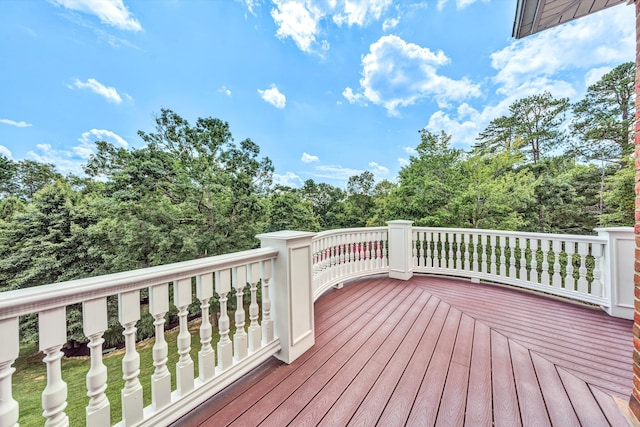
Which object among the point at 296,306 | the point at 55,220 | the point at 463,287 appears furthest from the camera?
the point at 55,220

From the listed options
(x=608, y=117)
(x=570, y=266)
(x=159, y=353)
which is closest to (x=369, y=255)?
(x=570, y=266)

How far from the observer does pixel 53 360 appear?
3.14 feet

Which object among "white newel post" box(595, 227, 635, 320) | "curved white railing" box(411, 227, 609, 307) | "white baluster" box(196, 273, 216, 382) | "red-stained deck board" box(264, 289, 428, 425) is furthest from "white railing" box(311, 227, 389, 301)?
"white newel post" box(595, 227, 635, 320)

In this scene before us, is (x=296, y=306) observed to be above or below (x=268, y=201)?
below

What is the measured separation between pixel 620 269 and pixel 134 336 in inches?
173

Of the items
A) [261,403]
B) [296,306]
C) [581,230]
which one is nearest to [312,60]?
[296,306]

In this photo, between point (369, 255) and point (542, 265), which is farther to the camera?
point (369, 255)

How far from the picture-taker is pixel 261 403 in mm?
1493

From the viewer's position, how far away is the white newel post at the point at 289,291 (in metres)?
1.90

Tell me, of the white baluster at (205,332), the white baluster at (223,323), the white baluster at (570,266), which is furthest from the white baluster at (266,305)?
the white baluster at (570,266)

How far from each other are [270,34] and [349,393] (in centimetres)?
1060

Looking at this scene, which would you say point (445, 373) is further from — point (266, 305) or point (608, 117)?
point (608, 117)

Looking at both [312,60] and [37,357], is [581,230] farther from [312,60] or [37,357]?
[37,357]

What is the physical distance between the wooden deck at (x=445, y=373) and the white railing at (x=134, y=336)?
175 millimetres
